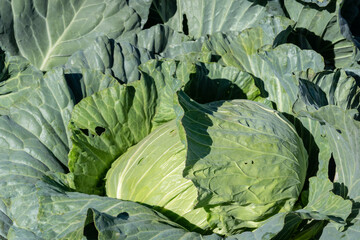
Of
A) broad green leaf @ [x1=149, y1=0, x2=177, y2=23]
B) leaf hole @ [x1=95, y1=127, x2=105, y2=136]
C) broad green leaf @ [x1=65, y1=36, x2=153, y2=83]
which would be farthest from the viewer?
broad green leaf @ [x1=149, y1=0, x2=177, y2=23]

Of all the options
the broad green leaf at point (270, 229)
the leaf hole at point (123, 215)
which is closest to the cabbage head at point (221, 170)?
the broad green leaf at point (270, 229)

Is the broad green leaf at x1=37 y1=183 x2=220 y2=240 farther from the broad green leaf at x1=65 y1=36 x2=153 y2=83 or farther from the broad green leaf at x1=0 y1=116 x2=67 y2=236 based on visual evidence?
the broad green leaf at x1=65 y1=36 x2=153 y2=83

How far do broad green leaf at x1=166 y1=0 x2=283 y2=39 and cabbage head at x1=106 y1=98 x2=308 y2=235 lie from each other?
1053 mm

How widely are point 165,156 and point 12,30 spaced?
1.53 m

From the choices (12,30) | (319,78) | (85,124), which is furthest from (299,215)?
(12,30)

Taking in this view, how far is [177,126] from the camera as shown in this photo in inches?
80.9

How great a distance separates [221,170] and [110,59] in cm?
113

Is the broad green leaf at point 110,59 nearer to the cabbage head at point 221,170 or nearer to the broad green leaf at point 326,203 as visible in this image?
the cabbage head at point 221,170

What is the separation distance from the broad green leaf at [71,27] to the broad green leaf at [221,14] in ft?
1.32

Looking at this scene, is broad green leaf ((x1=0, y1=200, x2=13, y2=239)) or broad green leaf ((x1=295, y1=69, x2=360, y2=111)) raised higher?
broad green leaf ((x1=295, y1=69, x2=360, y2=111))

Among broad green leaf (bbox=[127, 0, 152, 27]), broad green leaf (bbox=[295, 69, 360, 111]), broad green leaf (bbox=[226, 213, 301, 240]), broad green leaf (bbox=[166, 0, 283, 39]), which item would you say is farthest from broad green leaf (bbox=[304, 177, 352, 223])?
broad green leaf (bbox=[127, 0, 152, 27])

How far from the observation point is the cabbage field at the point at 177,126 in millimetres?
2004

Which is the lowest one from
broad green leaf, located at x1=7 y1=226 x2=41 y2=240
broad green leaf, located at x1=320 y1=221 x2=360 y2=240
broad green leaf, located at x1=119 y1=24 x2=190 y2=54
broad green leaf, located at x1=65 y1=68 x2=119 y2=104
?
broad green leaf, located at x1=320 y1=221 x2=360 y2=240

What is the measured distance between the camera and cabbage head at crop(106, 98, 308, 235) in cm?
198
